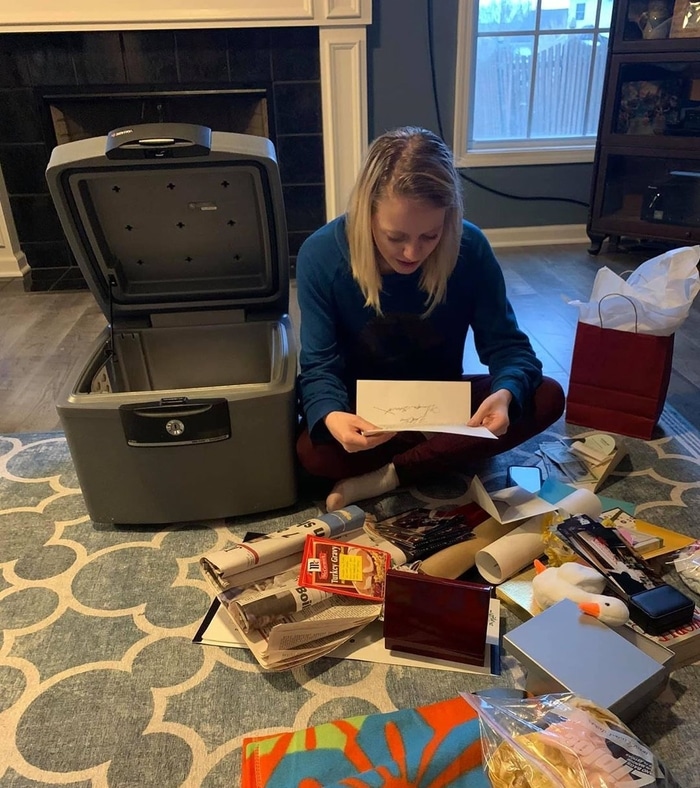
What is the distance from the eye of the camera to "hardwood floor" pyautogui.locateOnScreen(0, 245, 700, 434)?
1.75m

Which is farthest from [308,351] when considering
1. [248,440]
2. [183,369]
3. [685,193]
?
[685,193]

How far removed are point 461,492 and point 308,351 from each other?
0.42 metres

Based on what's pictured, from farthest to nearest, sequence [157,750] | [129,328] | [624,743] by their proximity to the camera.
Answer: [129,328] → [157,750] → [624,743]

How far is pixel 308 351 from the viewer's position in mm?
1290

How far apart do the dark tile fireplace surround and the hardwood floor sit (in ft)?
0.97

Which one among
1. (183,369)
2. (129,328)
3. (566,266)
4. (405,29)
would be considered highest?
(405,29)

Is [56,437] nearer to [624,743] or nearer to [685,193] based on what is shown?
[624,743]

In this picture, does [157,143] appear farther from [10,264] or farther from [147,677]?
[10,264]

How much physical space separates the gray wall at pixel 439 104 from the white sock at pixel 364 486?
1.93m

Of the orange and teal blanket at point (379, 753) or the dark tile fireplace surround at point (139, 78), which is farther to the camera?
the dark tile fireplace surround at point (139, 78)

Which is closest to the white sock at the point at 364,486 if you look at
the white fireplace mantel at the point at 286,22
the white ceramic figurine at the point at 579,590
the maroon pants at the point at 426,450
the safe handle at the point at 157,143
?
the maroon pants at the point at 426,450

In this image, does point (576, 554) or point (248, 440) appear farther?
point (248, 440)

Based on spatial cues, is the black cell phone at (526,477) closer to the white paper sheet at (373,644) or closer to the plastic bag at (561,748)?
the white paper sheet at (373,644)

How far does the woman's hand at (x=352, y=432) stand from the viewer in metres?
1.13
